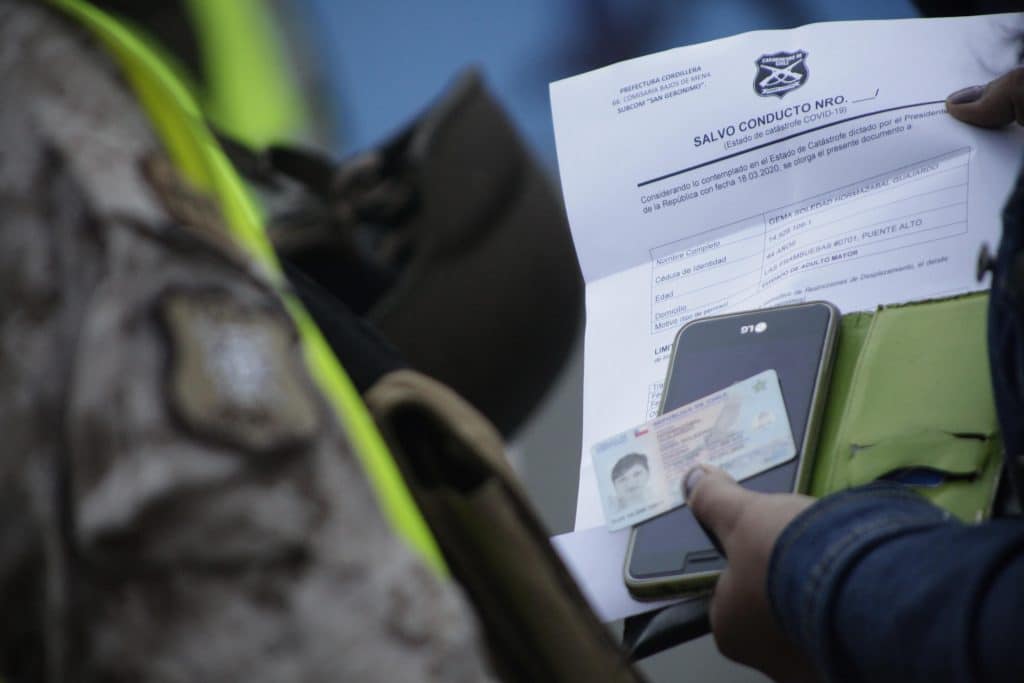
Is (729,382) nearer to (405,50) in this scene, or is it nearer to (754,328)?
(754,328)

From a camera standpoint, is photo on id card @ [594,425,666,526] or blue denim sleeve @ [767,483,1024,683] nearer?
blue denim sleeve @ [767,483,1024,683]

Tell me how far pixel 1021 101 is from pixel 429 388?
0.34 meters

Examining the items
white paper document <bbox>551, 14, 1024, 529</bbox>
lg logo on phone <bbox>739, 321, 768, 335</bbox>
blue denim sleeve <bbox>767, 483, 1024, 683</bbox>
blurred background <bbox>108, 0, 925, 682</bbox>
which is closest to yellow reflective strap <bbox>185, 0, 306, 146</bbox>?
blurred background <bbox>108, 0, 925, 682</bbox>

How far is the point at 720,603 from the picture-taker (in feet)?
1.41

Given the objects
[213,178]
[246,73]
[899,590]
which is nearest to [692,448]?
[899,590]

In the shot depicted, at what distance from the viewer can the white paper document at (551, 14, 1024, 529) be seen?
527 millimetres

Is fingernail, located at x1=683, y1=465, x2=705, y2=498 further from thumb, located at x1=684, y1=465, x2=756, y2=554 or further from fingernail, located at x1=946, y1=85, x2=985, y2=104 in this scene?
fingernail, located at x1=946, y1=85, x2=985, y2=104

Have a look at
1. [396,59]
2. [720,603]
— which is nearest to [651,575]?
[720,603]

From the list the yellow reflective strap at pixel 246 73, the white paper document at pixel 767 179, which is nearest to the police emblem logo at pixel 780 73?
the white paper document at pixel 767 179

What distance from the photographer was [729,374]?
510mm

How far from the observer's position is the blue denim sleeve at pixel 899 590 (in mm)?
331

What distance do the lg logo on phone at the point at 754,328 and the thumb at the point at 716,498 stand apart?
81mm

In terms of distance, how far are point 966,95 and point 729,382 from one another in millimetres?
190

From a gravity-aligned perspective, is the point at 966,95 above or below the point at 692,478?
above
